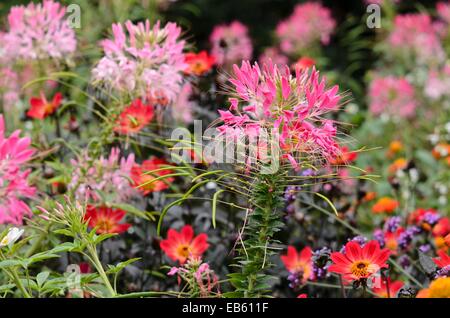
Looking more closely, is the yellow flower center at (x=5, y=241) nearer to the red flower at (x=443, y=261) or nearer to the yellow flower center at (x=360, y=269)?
the yellow flower center at (x=360, y=269)

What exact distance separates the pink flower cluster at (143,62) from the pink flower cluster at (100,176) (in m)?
0.18

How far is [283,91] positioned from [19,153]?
26.9 inches

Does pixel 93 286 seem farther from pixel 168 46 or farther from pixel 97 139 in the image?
pixel 168 46

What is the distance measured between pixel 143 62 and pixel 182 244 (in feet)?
1.59

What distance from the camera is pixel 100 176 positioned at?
1.90m

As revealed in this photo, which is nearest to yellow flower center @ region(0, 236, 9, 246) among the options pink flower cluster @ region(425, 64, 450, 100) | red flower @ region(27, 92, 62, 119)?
red flower @ region(27, 92, 62, 119)

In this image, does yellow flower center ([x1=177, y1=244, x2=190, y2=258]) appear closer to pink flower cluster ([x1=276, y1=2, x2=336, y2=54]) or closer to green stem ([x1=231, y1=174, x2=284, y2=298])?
green stem ([x1=231, y1=174, x2=284, y2=298])

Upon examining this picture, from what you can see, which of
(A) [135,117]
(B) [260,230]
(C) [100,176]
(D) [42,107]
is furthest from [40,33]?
(B) [260,230]

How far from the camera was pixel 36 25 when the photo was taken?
2170 millimetres

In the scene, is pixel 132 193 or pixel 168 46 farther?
pixel 132 193

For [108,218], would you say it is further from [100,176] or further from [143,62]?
[143,62]

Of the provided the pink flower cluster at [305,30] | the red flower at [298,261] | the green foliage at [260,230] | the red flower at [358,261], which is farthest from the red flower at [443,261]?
the pink flower cluster at [305,30]

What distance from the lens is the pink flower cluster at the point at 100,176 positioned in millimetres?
1876
